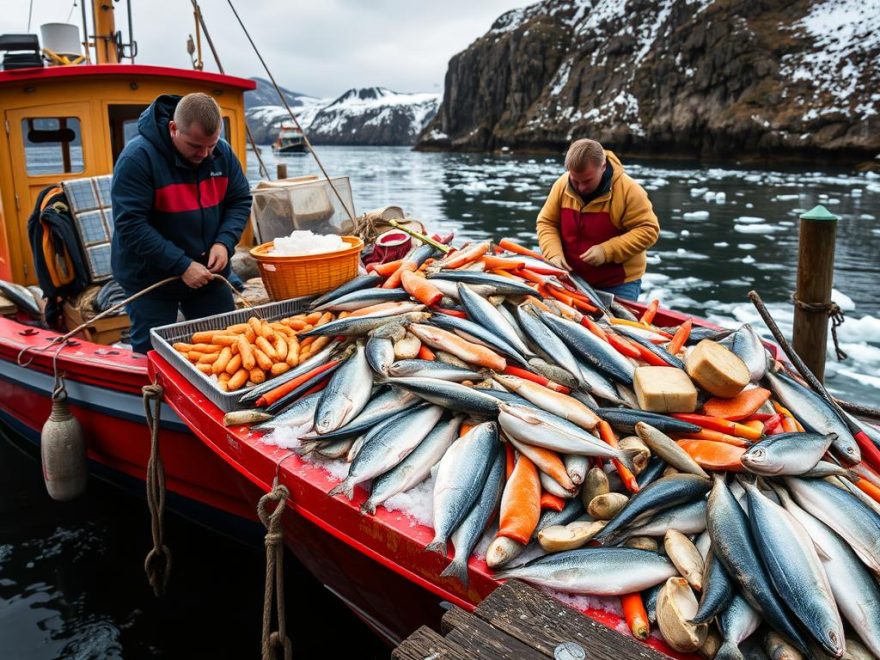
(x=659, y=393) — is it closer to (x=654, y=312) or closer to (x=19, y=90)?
(x=654, y=312)

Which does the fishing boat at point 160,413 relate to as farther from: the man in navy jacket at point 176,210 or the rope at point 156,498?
the man in navy jacket at point 176,210

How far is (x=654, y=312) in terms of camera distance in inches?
198

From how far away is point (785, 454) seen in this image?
2.62 m

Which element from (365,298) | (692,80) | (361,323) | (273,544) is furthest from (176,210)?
(692,80)

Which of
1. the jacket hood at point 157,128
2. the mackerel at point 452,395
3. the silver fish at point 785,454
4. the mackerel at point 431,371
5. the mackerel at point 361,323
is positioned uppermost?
the jacket hood at point 157,128

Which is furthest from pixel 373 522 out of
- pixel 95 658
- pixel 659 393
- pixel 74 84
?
pixel 74 84

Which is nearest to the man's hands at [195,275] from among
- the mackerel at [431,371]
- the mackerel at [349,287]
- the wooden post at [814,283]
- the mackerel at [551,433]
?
the mackerel at [349,287]

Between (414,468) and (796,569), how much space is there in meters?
1.50

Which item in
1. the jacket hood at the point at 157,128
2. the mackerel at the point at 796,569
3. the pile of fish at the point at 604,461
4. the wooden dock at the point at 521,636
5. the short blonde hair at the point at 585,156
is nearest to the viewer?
the wooden dock at the point at 521,636

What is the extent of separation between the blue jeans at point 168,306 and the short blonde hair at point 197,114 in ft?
3.99

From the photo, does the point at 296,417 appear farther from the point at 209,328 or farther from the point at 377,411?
the point at 209,328

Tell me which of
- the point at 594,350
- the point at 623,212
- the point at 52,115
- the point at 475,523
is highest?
the point at 52,115

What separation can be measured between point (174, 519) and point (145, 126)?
10.4 ft

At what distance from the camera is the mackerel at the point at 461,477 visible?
8.30 ft
